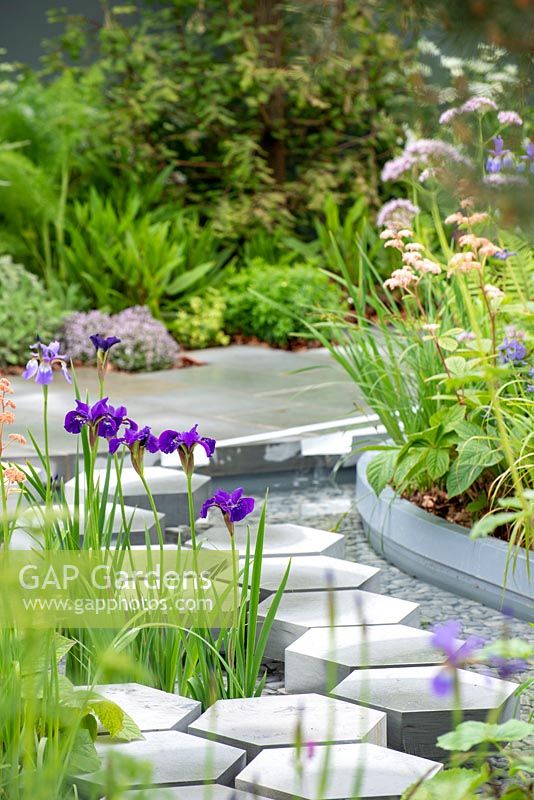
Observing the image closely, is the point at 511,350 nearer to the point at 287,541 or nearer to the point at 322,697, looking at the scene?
the point at 287,541

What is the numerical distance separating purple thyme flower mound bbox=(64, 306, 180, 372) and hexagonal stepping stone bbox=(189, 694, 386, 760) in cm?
570

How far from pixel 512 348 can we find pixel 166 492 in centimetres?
142

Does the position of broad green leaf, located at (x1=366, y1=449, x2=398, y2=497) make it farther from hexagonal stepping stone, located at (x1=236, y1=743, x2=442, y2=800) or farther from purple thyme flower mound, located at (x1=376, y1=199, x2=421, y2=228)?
hexagonal stepping stone, located at (x1=236, y1=743, x2=442, y2=800)

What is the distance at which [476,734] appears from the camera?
5.98 feet

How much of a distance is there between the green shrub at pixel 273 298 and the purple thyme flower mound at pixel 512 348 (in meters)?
4.76

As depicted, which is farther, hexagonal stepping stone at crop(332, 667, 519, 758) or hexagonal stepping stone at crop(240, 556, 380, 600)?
hexagonal stepping stone at crop(240, 556, 380, 600)

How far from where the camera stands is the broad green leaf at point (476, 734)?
178cm

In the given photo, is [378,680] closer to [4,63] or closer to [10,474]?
[10,474]

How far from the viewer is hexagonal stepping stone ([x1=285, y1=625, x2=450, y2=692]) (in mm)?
2723

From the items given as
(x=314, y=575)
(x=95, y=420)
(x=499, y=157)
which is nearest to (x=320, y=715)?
(x=95, y=420)

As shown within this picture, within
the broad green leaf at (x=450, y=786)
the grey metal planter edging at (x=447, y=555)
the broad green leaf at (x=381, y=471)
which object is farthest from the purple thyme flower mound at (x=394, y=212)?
the broad green leaf at (x=450, y=786)

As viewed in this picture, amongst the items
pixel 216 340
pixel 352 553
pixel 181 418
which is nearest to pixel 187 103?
pixel 216 340

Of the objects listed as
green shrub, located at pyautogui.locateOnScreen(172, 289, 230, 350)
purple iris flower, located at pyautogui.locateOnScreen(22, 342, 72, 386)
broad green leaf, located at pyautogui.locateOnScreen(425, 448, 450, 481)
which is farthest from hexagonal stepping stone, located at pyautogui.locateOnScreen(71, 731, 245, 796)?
green shrub, located at pyautogui.locateOnScreen(172, 289, 230, 350)

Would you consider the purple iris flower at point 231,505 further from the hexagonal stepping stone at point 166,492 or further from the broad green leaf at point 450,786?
the hexagonal stepping stone at point 166,492
